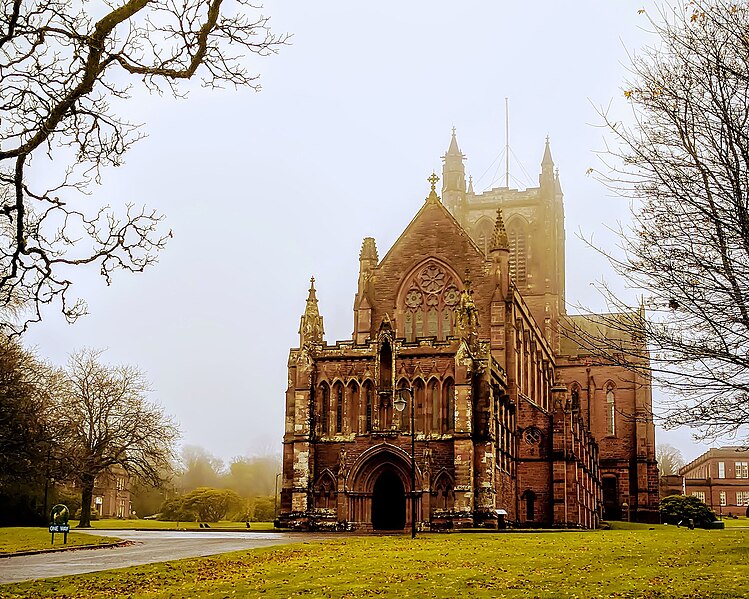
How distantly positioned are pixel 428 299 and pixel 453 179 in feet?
104

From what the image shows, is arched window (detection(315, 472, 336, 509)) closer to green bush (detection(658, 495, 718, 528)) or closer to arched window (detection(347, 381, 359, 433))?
arched window (detection(347, 381, 359, 433))

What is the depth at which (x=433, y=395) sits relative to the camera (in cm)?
5266

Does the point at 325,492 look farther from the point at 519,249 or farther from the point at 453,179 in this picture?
the point at 453,179

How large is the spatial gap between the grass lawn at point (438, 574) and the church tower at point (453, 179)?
6121 centimetres

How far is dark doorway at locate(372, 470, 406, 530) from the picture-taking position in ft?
173

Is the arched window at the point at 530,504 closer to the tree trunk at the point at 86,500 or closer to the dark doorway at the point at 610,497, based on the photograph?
the dark doorway at the point at 610,497

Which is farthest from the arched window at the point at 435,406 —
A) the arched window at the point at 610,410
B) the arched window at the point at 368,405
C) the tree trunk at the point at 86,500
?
the arched window at the point at 610,410

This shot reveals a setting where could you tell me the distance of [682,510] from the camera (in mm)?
78062

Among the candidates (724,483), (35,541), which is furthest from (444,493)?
(724,483)

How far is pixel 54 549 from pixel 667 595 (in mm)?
22190

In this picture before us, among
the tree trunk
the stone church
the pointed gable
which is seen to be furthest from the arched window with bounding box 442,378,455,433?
the tree trunk

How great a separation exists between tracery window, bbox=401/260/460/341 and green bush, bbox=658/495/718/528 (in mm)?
26335

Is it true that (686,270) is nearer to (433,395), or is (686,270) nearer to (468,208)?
(433,395)

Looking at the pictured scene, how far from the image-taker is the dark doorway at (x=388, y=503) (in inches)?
2072
